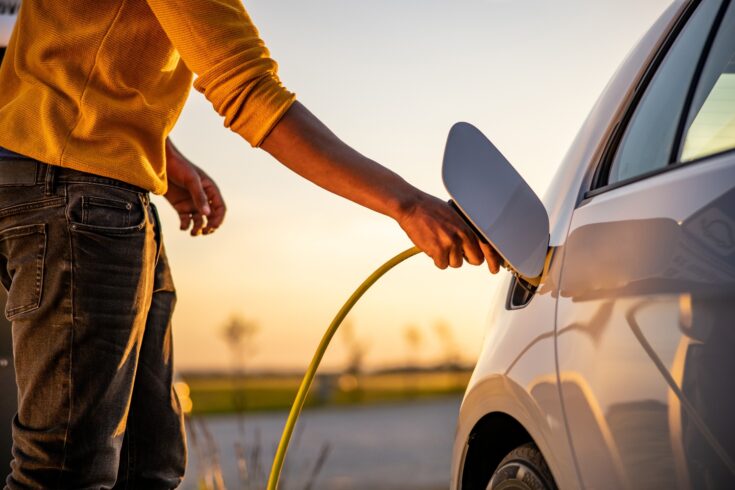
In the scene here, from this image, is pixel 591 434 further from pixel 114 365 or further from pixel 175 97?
pixel 175 97

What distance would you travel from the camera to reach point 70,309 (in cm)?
171

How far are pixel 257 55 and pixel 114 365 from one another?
0.67 metres

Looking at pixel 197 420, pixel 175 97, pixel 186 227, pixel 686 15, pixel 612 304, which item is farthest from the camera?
pixel 197 420

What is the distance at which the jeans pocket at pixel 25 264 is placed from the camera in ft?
5.61

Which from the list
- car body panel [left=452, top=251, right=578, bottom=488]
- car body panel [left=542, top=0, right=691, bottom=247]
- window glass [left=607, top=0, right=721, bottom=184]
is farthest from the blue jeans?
window glass [left=607, top=0, right=721, bottom=184]

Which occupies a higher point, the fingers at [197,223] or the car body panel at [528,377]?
the fingers at [197,223]

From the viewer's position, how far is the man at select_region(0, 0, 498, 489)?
1707 mm

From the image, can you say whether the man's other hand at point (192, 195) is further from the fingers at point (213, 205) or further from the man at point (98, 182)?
the man at point (98, 182)

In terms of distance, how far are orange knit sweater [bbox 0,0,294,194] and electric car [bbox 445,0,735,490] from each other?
1.48 feet

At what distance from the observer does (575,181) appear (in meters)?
1.78

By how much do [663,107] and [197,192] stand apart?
4.23 feet

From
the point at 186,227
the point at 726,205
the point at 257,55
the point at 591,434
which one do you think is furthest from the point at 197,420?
the point at 726,205

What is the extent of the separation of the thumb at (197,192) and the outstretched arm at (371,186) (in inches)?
28.5

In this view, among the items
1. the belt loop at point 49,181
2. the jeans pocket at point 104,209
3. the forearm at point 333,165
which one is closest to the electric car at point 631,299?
the forearm at point 333,165
